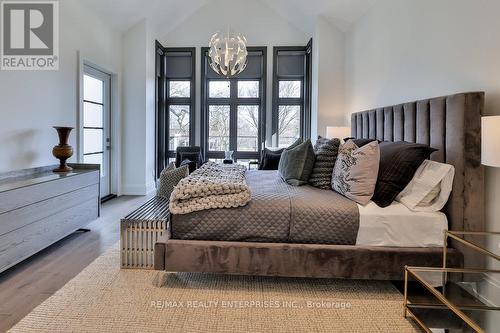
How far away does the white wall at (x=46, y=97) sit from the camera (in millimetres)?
3031

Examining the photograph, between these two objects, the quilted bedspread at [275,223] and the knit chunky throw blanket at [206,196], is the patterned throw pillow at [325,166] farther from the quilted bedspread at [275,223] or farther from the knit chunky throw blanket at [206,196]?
the knit chunky throw blanket at [206,196]

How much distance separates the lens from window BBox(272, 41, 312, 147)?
20.5ft

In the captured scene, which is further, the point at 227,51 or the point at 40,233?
the point at 227,51

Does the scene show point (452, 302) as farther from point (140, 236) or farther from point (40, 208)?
point (40, 208)

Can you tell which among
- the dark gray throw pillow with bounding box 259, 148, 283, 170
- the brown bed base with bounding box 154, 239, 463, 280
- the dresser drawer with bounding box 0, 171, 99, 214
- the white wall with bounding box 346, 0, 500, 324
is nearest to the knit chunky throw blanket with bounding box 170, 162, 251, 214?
the brown bed base with bounding box 154, 239, 463, 280

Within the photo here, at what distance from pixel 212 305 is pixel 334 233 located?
3.07 feet

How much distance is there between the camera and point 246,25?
6238mm

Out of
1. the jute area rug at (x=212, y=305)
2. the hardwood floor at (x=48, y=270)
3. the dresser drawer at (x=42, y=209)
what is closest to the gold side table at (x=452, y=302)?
the jute area rug at (x=212, y=305)

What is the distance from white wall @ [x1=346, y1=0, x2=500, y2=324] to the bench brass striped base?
2.36 metres

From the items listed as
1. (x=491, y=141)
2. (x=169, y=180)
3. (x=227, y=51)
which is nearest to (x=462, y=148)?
(x=491, y=141)

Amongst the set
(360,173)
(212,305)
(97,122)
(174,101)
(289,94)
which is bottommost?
(212,305)

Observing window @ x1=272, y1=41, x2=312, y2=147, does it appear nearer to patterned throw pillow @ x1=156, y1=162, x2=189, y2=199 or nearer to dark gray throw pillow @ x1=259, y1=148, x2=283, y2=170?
dark gray throw pillow @ x1=259, y1=148, x2=283, y2=170

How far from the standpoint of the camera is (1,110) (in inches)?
115

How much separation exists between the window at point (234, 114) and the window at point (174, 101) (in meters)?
0.31
